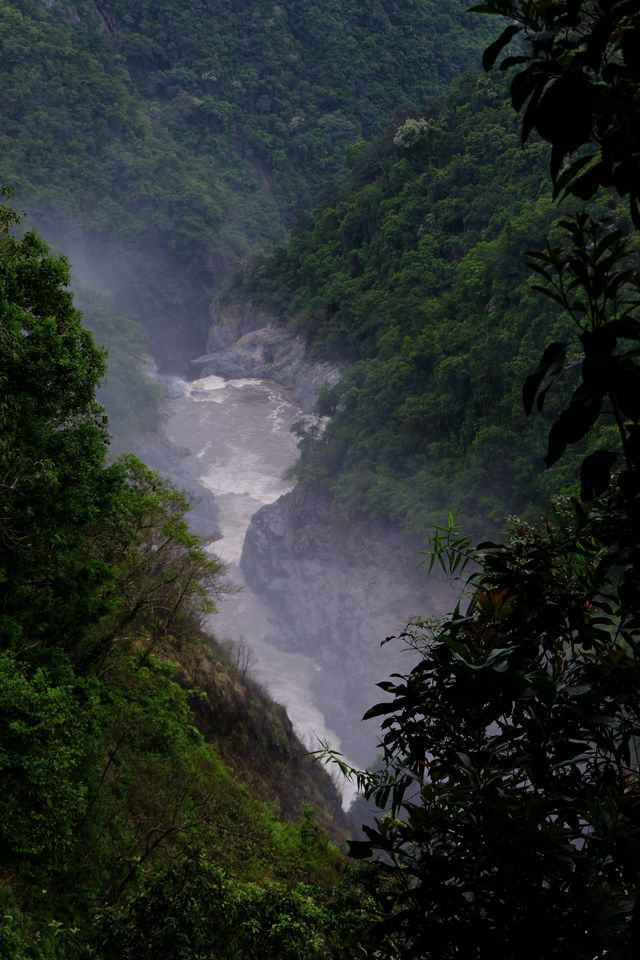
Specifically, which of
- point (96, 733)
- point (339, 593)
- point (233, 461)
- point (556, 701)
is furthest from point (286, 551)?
point (556, 701)

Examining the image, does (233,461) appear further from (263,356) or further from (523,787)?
(523,787)

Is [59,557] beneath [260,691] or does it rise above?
beneath

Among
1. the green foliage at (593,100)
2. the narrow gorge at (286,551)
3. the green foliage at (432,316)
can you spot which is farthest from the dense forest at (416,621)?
the narrow gorge at (286,551)

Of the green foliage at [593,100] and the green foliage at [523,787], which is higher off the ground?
the green foliage at [593,100]

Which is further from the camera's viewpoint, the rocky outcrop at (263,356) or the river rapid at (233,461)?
the rocky outcrop at (263,356)

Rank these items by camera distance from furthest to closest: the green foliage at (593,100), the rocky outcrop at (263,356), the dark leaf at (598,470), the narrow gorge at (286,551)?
the rocky outcrop at (263,356) → the narrow gorge at (286,551) → the dark leaf at (598,470) → the green foliage at (593,100)

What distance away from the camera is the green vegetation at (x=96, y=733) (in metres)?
3.99

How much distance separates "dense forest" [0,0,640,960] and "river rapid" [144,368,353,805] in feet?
24.2

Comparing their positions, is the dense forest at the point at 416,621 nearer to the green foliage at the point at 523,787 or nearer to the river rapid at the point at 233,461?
the green foliage at the point at 523,787

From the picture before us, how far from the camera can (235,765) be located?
1420cm

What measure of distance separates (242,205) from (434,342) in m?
44.6

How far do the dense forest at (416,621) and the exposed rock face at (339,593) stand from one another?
1948mm

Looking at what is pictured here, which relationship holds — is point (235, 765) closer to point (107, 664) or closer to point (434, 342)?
point (107, 664)

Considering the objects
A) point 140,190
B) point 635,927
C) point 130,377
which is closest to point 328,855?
point 635,927
